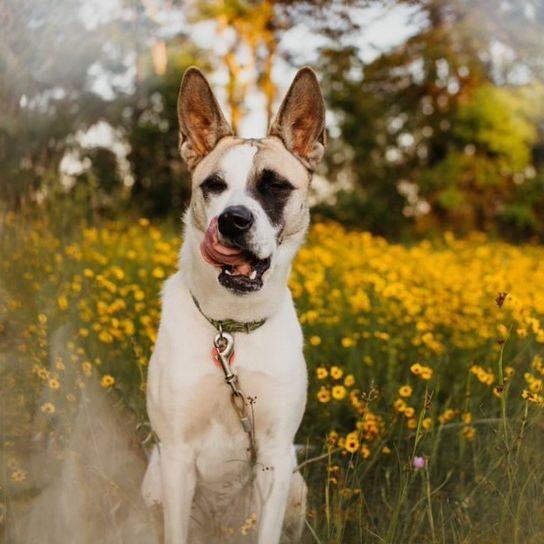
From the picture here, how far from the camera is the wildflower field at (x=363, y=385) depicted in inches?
95.5

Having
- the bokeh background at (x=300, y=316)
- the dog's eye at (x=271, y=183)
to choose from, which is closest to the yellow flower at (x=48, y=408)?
the bokeh background at (x=300, y=316)

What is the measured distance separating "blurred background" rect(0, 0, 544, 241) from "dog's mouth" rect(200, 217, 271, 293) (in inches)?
55.4

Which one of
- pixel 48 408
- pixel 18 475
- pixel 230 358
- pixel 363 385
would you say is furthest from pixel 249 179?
pixel 363 385

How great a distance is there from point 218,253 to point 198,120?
0.65m

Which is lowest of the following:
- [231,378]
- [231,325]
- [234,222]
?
[231,378]

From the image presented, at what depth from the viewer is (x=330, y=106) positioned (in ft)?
42.4

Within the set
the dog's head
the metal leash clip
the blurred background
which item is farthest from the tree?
the metal leash clip

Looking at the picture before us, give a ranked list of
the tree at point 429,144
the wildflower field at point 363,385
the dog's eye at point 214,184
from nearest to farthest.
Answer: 1. the wildflower field at point 363,385
2. the dog's eye at point 214,184
3. the tree at point 429,144

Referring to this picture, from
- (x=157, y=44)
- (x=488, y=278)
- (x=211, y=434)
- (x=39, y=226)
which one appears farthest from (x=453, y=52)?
(x=211, y=434)

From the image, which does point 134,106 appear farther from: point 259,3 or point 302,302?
point 302,302

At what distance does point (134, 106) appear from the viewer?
10375mm

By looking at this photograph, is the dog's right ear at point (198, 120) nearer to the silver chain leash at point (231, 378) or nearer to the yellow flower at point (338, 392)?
the silver chain leash at point (231, 378)

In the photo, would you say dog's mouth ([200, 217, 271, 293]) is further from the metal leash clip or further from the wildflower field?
the wildflower field

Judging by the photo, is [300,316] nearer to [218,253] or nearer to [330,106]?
Answer: [218,253]
